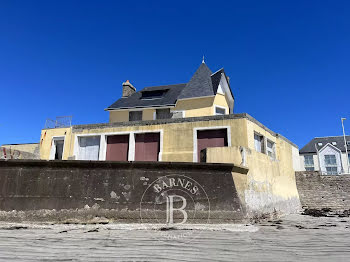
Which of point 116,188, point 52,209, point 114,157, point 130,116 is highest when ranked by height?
point 130,116

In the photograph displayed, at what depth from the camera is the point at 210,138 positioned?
1286 cm

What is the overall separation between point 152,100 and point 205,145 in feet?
35.6

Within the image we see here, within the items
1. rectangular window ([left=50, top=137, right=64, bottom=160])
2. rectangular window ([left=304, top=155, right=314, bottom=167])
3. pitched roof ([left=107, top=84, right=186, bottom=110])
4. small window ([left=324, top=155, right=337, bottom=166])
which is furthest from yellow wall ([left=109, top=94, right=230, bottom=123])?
small window ([left=324, top=155, right=337, bottom=166])

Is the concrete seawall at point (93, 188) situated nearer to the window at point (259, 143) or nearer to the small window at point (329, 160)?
the window at point (259, 143)

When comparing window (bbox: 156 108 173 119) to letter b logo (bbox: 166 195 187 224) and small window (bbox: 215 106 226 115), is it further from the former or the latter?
letter b logo (bbox: 166 195 187 224)

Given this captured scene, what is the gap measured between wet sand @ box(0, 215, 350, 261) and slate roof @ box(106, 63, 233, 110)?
1509 cm

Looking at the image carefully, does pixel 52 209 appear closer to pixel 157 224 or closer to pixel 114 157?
pixel 157 224

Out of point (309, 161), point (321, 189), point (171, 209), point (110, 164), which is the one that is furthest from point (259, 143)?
point (309, 161)

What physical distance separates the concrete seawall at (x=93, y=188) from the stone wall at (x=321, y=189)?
11780 millimetres

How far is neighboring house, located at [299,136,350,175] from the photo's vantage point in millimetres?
47594

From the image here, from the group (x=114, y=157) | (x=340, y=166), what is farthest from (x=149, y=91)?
(x=340, y=166)

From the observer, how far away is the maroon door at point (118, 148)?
14.2 meters

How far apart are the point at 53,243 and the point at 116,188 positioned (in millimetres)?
2386

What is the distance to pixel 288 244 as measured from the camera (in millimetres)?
4684
